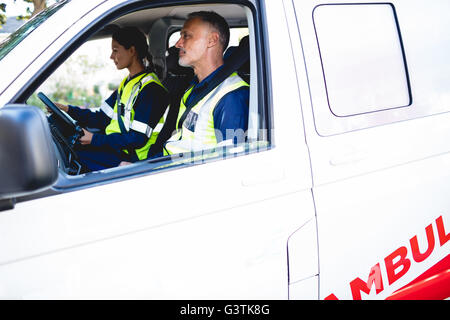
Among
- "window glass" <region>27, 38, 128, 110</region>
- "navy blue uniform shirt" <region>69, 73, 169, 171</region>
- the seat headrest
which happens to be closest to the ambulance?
"navy blue uniform shirt" <region>69, 73, 169, 171</region>

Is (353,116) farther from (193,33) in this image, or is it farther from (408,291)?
(193,33)

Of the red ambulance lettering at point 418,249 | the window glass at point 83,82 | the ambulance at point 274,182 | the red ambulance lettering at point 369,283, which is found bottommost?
the red ambulance lettering at point 369,283

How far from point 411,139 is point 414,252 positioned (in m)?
0.52

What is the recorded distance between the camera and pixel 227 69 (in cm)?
253

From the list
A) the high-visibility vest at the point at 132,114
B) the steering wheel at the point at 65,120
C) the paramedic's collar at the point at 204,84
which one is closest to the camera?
the paramedic's collar at the point at 204,84

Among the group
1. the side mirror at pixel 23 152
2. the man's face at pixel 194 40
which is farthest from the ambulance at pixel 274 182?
the man's face at pixel 194 40

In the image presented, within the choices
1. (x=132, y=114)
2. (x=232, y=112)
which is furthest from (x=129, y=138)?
(x=232, y=112)

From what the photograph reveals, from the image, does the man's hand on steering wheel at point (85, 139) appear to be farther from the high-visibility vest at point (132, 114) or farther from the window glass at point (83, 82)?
the window glass at point (83, 82)

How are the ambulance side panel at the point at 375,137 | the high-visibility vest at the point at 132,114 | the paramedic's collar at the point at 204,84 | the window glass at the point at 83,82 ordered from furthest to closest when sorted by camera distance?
the window glass at the point at 83,82 → the high-visibility vest at the point at 132,114 → the paramedic's collar at the point at 204,84 → the ambulance side panel at the point at 375,137

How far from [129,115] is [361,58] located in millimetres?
1721

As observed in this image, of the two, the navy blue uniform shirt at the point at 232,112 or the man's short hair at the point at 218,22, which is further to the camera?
the man's short hair at the point at 218,22

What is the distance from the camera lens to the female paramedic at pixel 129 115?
10.2 feet

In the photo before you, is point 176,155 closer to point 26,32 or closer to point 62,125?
point 26,32

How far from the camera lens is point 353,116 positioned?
215cm
